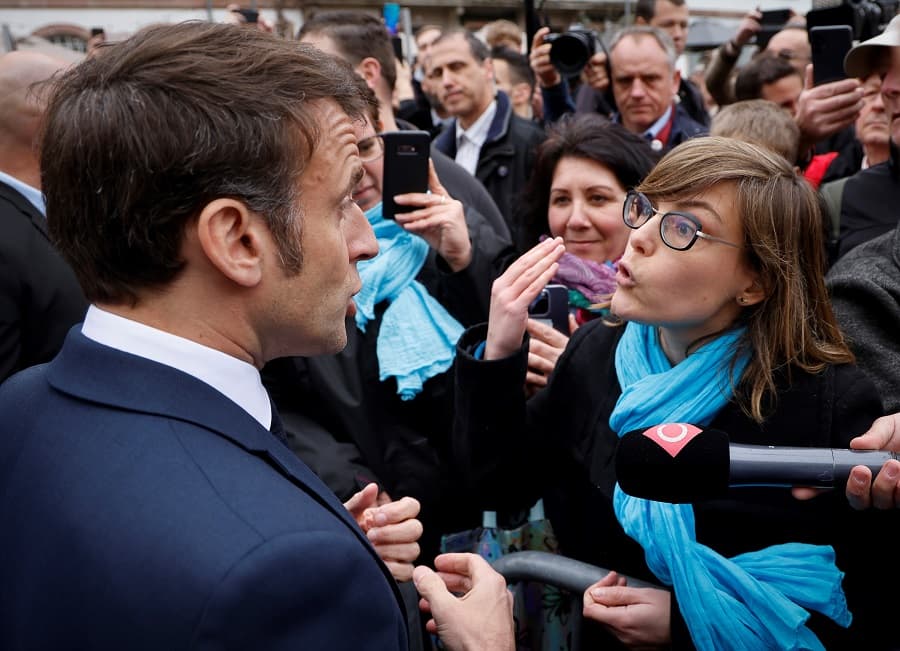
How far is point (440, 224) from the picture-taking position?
8.32 ft

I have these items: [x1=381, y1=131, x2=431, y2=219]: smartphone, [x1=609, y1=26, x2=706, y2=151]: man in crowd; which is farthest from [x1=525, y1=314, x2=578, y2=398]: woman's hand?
[x1=609, y1=26, x2=706, y2=151]: man in crowd

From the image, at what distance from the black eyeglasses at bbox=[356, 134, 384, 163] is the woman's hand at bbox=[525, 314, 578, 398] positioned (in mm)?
755

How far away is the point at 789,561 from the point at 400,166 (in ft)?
5.16

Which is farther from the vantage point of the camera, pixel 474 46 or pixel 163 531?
pixel 474 46

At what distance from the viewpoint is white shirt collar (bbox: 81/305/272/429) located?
1097 mm

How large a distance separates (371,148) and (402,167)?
0.52ft

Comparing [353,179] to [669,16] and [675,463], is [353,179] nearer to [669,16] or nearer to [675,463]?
[675,463]

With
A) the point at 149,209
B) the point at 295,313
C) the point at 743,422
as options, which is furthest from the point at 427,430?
the point at 149,209

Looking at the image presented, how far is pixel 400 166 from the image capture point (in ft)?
8.39

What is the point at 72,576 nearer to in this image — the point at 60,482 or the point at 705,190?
the point at 60,482

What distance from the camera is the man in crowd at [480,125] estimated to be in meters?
4.45

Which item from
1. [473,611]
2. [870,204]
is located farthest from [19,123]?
[870,204]

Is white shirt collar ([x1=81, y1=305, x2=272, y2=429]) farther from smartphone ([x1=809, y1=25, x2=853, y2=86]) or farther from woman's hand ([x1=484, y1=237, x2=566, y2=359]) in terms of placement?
smartphone ([x1=809, y1=25, x2=853, y2=86])

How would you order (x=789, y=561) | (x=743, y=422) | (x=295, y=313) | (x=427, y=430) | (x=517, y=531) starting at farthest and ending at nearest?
(x=427, y=430) → (x=517, y=531) → (x=743, y=422) → (x=789, y=561) → (x=295, y=313)
